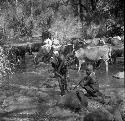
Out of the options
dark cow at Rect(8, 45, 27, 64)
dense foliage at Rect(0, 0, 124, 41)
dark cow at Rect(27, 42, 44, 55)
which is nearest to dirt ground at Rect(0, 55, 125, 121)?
dark cow at Rect(8, 45, 27, 64)

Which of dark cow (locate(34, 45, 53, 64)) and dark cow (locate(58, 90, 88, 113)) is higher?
dark cow (locate(34, 45, 53, 64))

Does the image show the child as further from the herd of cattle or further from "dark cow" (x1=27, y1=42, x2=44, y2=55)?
"dark cow" (x1=27, y1=42, x2=44, y2=55)

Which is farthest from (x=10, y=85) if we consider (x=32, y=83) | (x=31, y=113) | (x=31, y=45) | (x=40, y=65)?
(x=31, y=45)

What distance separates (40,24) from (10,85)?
13636 mm

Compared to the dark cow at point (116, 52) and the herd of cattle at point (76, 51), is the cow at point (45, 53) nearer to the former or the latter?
the herd of cattle at point (76, 51)

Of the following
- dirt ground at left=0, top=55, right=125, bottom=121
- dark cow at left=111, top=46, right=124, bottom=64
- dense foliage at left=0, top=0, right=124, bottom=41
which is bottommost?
dirt ground at left=0, top=55, right=125, bottom=121

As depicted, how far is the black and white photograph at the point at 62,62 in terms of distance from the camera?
941cm

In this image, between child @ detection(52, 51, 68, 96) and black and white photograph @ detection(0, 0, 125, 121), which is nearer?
black and white photograph @ detection(0, 0, 125, 121)

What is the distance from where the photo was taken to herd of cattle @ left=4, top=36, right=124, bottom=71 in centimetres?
1639

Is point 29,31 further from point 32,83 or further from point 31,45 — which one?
point 32,83

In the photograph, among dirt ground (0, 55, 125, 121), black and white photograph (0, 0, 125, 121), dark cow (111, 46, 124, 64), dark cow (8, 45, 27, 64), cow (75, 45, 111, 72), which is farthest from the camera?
dark cow (111, 46, 124, 64)

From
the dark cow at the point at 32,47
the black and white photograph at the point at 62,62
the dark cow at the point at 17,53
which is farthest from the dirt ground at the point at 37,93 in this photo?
the dark cow at the point at 32,47

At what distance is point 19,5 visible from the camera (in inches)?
911

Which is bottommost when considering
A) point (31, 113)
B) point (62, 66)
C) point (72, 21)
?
point (31, 113)
